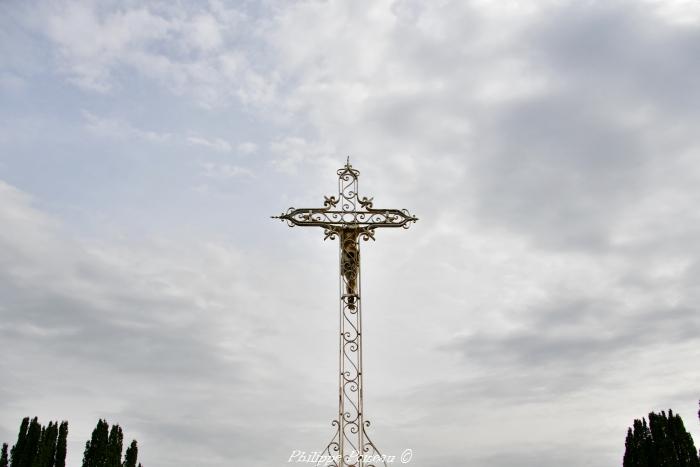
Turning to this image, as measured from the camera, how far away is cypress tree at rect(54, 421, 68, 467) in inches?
745

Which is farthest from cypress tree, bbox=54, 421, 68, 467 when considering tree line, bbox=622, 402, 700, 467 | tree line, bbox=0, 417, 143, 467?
tree line, bbox=622, 402, 700, 467

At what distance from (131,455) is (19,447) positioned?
3.16 meters

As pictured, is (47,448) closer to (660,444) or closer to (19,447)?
(19,447)

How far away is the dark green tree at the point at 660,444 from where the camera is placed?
21234 millimetres

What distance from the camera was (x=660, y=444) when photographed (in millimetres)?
22172

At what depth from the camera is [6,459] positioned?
61.3 ft

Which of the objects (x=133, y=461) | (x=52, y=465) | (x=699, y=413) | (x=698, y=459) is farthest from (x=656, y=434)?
(x=52, y=465)

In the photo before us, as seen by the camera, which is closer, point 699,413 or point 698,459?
point 699,413

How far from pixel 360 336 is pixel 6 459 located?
1448 cm

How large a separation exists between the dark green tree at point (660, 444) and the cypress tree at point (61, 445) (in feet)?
62.8

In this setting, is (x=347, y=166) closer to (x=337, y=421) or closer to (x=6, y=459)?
(x=337, y=421)

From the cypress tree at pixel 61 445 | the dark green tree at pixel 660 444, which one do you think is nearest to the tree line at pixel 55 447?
the cypress tree at pixel 61 445

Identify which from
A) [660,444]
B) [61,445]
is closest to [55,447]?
[61,445]

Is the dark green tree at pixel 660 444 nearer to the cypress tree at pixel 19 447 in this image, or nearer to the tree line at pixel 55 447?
the tree line at pixel 55 447
